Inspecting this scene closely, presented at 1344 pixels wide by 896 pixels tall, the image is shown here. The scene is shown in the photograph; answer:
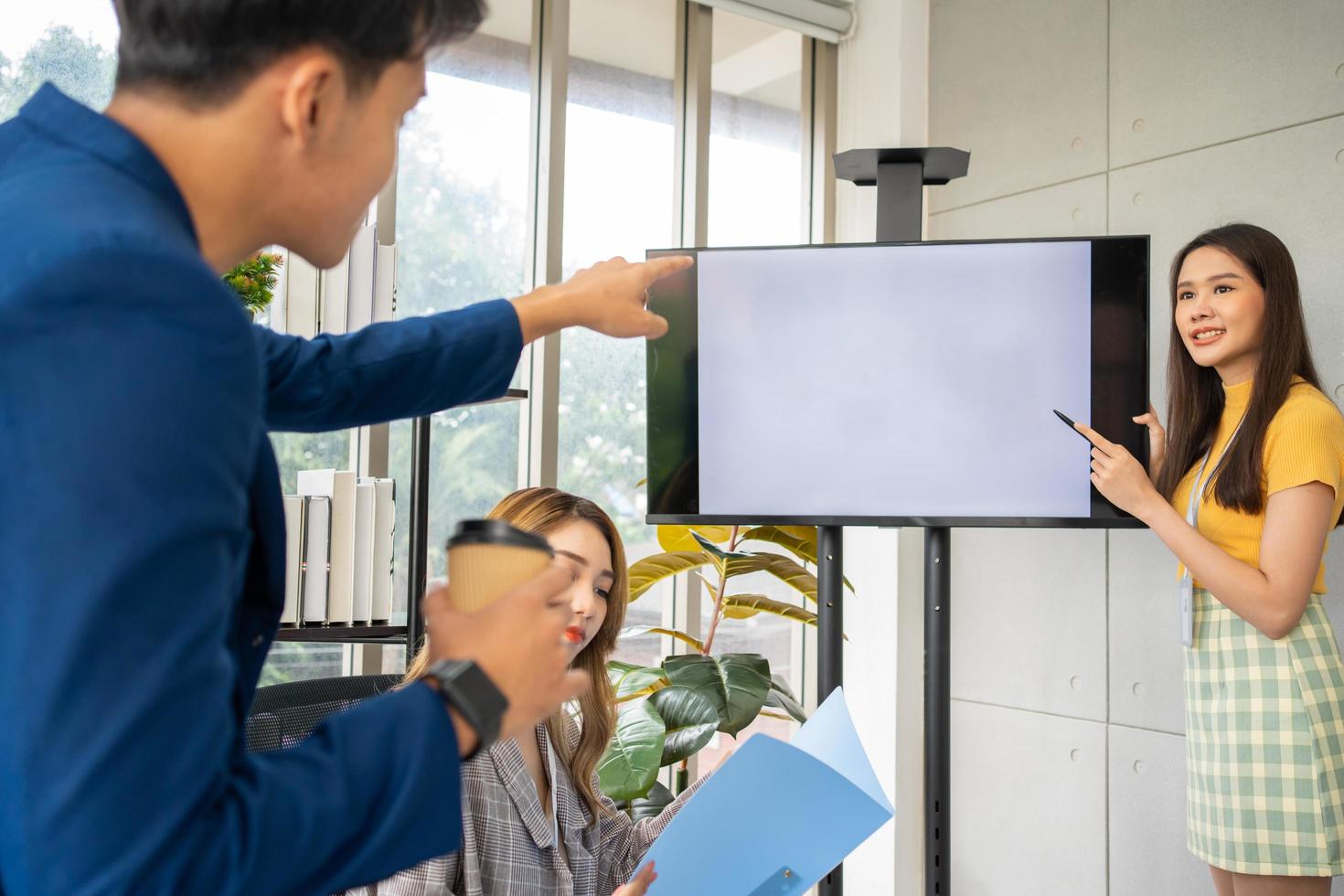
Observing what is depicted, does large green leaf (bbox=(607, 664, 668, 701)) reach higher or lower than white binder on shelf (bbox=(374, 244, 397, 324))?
lower

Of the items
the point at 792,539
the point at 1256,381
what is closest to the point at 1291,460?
the point at 1256,381

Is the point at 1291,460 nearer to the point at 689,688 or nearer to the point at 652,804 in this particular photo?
the point at 689,688

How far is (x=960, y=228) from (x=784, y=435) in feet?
5.01

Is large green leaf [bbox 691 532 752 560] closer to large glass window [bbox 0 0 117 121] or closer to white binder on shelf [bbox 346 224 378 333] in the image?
white binder on shelf [bbox 346 224 378 333]

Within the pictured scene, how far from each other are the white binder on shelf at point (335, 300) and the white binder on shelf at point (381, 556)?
342 millimetres

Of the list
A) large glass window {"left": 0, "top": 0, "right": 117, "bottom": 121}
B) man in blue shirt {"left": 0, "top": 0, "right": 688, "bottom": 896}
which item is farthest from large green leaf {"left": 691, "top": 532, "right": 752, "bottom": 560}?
man in blue shirt {"left": 0, "top": 0, "right": 688, "bottom": 896}

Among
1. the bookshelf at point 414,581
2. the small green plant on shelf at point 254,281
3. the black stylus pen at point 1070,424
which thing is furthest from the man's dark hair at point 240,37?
the black stylus pen at point 1070,424

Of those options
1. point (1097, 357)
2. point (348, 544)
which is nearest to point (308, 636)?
point (348, 544)

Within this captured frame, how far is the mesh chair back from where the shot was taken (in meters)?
1.47

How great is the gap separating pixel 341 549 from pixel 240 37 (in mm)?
1669

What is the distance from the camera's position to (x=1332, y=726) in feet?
6.81

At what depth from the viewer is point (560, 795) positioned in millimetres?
1650

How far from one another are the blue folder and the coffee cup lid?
1.93 ft

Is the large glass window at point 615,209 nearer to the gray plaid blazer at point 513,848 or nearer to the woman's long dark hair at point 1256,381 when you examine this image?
the woman's long dark hair at point 1256,381
